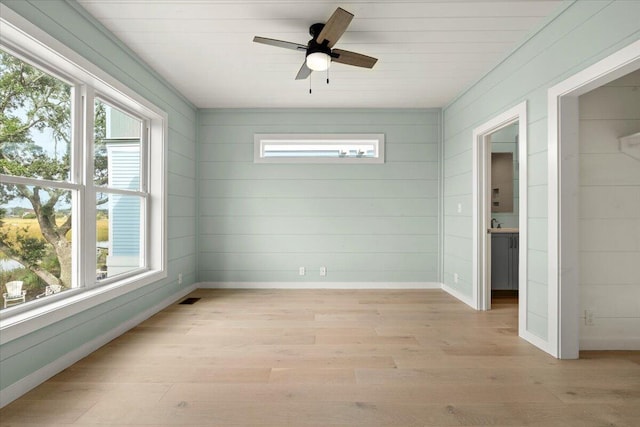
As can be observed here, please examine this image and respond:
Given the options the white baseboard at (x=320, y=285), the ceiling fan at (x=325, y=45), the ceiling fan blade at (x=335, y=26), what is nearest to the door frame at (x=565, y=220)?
the ceiling fan at (x=325, y=45)

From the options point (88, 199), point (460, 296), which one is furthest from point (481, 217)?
point (88, 199)

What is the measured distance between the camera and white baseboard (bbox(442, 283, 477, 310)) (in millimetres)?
4120

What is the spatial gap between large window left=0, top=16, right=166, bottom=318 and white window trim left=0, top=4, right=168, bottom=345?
1cm

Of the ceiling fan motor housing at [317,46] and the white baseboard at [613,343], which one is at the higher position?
the ceiling fan motor housing at [317,46]

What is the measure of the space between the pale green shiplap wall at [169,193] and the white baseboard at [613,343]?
13.2ft

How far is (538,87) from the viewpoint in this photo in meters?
2.87

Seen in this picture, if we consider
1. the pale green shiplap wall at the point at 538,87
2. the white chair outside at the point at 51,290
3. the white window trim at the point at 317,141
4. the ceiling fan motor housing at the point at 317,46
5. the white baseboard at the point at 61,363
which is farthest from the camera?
the white window trim at the point at 317,141

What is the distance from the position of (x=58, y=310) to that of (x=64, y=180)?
0.97 meters

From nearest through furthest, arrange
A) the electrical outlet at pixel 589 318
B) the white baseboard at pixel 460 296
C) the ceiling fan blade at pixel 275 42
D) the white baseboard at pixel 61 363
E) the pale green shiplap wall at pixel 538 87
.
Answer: the white baseboard at pixel 61 363 < the pale green shiplap wall at pixel 538 87 < the ceiling fan blade at pixel 275 42 < the electrical outlet at pixel 589 318 < the white baseboard at pixel 460 296

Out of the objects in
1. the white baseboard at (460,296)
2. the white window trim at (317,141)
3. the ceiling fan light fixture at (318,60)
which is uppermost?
the ceiling fan light fixture at (318,60)

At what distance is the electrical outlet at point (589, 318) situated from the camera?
2.78 m

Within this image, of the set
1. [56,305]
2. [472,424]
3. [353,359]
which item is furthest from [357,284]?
[56,305]

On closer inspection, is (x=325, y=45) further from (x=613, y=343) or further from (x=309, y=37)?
(x=613, y=343)

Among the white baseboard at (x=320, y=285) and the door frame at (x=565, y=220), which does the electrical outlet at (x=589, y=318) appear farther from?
the white baseboard at (x=320, y=285)
